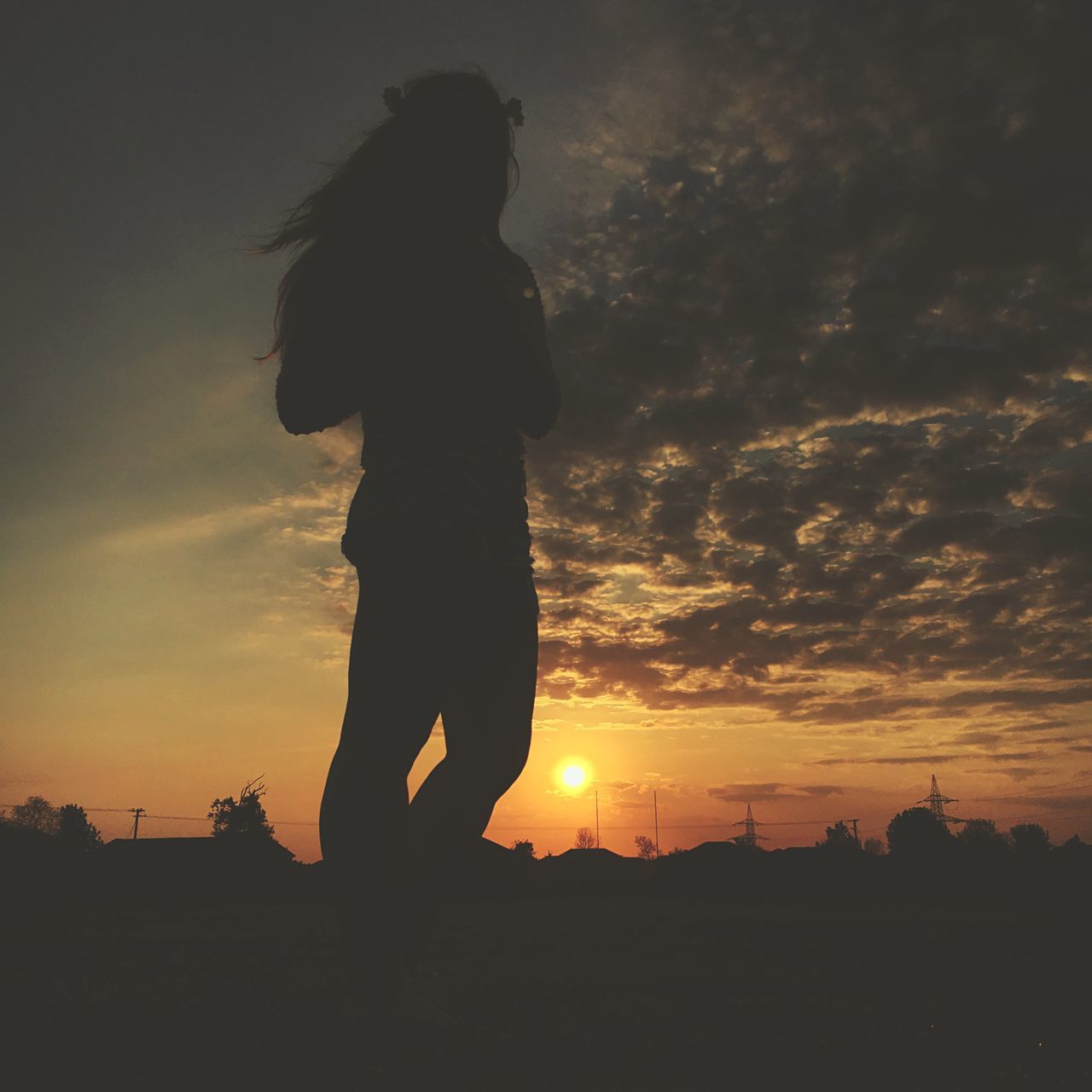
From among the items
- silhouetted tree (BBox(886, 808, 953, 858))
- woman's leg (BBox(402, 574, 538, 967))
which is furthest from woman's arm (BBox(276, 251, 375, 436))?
silhouetted tree (BBox(886, 808, 953, 858))

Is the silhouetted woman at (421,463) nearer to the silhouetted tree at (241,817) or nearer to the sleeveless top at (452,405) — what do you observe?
the sleeveless top at (452,405)

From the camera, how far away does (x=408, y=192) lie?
2.20 metres

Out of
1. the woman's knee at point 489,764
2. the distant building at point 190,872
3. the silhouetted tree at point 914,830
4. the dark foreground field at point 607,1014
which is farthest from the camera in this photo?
the silhouetted tree at point 914,830

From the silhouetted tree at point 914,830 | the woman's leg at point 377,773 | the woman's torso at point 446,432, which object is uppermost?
the silhouetted tree at point 914,830

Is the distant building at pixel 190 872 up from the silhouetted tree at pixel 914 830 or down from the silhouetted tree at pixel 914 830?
down

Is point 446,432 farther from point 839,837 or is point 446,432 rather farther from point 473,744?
point 839,837

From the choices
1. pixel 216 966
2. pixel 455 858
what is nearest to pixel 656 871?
pixel 216 966

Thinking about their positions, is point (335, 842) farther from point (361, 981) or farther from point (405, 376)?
point (405, 376)

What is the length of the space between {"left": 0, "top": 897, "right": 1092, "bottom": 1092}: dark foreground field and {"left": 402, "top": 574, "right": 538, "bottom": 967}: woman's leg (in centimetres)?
35

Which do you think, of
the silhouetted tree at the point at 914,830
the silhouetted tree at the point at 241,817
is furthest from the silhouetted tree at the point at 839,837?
the silhouetted tree at the point at 241,817

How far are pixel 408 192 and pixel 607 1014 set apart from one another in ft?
7.39

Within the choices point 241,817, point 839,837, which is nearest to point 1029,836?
point 839,837

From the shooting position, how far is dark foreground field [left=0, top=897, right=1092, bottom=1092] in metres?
1.61

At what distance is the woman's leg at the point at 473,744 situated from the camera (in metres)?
1.93
